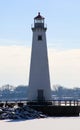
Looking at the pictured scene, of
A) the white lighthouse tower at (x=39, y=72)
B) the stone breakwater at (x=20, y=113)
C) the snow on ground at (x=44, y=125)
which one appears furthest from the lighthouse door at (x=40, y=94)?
the snow on ground at (x=44, y=125)

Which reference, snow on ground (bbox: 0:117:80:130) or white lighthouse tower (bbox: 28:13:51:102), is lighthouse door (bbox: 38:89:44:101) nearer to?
white lighthouse tower (bbox: 28:13:51:102)

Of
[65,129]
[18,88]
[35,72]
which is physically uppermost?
[18,88]

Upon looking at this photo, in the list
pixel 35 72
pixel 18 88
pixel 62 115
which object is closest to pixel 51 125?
pixel 62 115

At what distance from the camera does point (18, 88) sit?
470ft

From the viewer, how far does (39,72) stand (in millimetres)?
39719

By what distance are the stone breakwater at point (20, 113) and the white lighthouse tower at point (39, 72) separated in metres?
3.50

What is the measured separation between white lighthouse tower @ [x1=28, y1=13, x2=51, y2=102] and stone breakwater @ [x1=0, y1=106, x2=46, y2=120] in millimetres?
3502

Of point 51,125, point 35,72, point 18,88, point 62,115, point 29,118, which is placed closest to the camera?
point 51,125

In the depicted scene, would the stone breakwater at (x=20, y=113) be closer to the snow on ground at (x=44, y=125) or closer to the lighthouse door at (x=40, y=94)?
the snow on ground at (x=44, y=125)

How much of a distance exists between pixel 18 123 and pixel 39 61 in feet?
34.7

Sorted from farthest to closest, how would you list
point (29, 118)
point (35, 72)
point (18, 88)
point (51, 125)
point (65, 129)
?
point (18, 88) → point (35, 72) → point (29, 118) → point (51, 125) → point (65, 129)

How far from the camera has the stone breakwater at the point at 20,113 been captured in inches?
1332

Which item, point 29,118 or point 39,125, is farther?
point 29,118

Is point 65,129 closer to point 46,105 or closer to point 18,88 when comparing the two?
point 46,105
